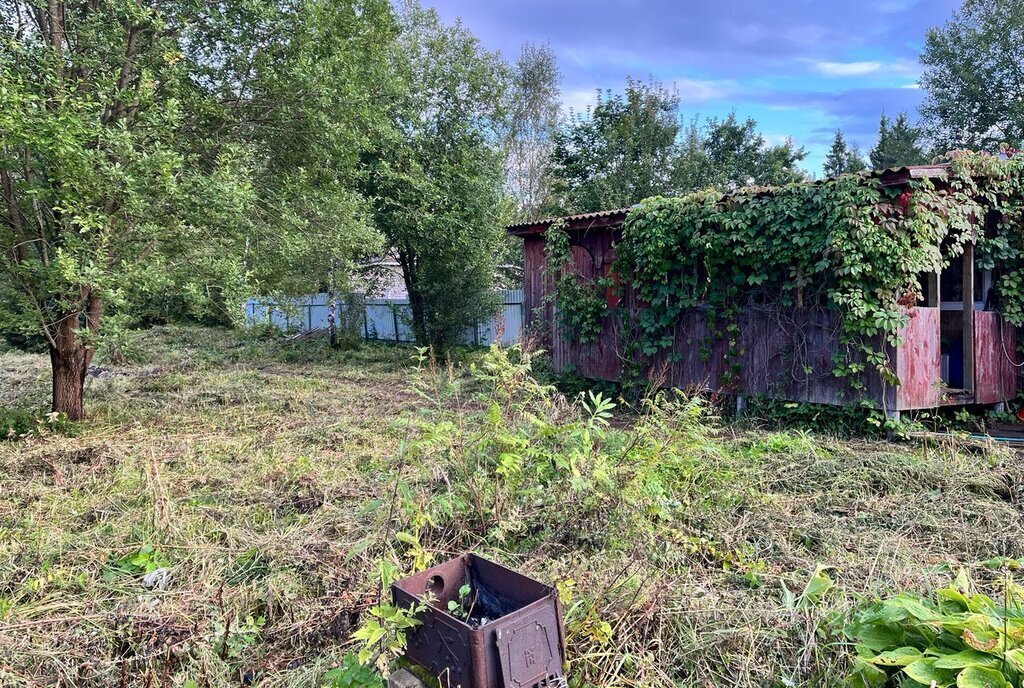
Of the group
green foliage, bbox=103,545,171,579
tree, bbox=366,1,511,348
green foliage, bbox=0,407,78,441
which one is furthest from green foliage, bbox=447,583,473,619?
tree, bbox=366,1,511,348

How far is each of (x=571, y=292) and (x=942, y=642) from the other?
7948 mm

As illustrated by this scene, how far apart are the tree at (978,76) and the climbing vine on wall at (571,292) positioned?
16.8 m

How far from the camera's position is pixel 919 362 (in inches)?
265

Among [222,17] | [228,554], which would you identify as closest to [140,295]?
[222,17]

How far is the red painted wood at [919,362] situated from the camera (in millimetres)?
6566

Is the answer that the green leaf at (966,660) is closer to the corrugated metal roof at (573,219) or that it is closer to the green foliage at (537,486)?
the green foliage at (537,486)

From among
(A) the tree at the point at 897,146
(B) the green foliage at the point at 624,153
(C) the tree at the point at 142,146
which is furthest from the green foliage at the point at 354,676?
(A) the tree at the point at 897,146

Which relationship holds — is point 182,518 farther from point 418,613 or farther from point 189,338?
point 189,338

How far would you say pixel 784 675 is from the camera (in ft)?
7.55

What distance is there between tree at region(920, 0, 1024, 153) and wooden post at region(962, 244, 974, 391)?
15.6 meters

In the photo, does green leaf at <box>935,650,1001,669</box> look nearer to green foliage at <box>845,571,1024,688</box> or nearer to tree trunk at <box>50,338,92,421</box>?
green foliage at <box>845,571,1024,688</box>

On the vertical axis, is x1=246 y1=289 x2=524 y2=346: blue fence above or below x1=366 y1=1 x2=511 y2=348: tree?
below

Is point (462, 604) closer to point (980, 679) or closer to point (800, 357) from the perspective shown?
point (980, 679)

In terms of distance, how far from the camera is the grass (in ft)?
8.25
